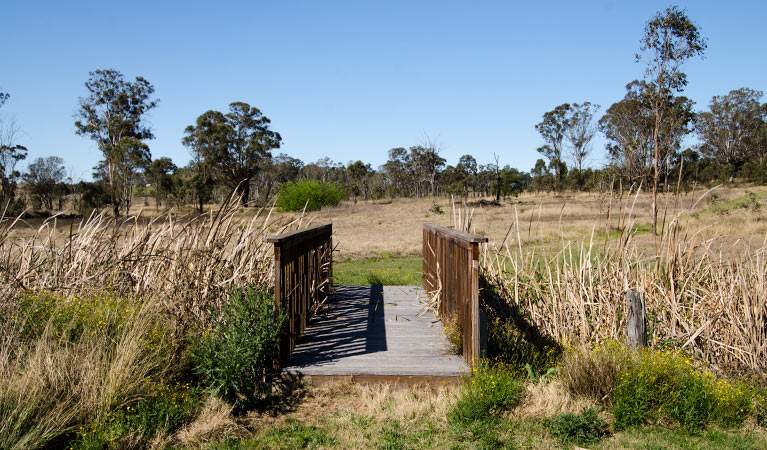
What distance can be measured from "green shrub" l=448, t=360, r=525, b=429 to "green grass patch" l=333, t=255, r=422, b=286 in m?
5.80

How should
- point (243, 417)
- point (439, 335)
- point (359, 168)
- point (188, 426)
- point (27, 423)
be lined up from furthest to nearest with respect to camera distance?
point (359, 168)
point (439, 335)
point (243, 417)
point (188, 426)
point (27, 423)

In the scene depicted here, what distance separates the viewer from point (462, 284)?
15.5ft

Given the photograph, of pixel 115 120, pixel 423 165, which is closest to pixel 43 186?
pixel 115 120

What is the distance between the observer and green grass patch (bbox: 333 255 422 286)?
10.0 m

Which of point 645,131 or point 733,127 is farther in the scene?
point 733,127

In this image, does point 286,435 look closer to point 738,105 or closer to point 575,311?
point 575,311

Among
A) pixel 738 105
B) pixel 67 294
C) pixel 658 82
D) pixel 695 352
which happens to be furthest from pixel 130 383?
pixel 738 105

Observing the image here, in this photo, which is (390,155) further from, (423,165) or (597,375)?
(597,375)

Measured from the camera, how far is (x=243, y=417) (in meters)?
3.89

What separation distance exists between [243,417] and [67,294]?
8.08ft

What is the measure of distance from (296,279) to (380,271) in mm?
6198

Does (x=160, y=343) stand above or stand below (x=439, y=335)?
above

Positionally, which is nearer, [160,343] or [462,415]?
[462,415]

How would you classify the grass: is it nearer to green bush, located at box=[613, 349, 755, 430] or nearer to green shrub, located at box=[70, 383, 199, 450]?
green bush, located at box=[613, 349, 755, 430]
